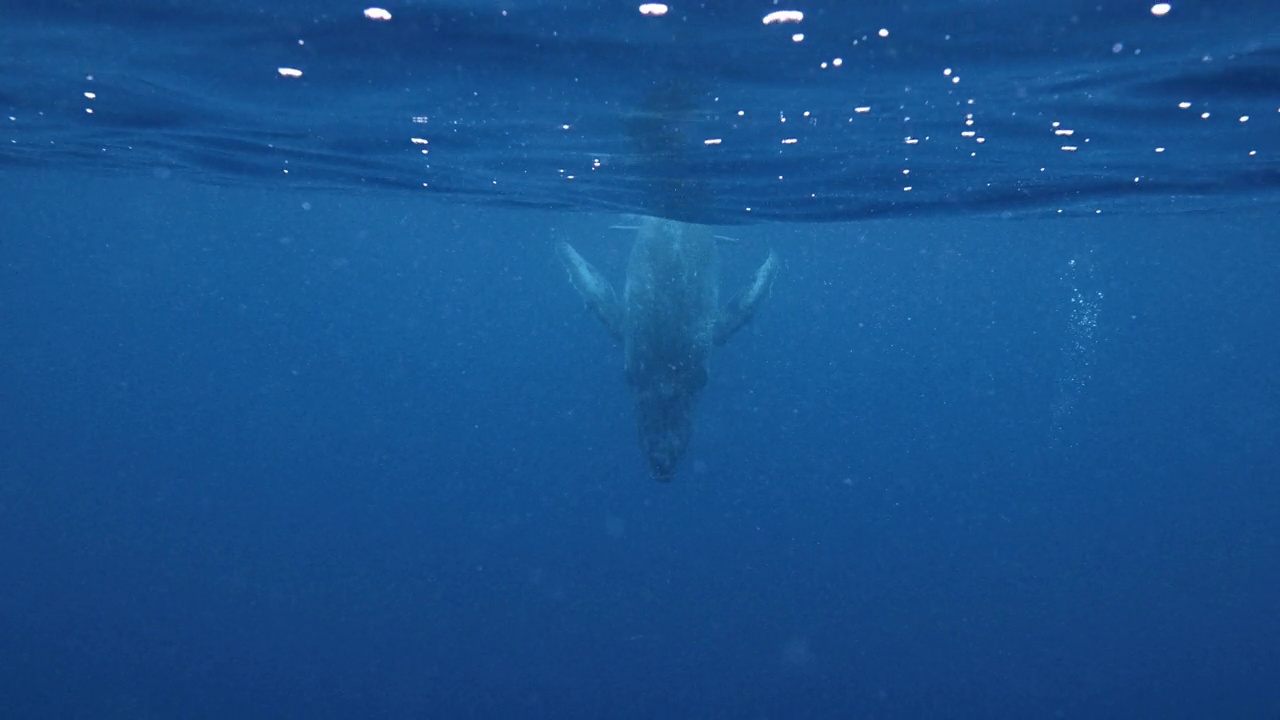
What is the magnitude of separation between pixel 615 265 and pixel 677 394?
Answer: 43.7m

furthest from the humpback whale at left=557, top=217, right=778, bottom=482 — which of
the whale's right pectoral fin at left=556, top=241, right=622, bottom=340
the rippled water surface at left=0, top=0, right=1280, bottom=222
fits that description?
the rippled water surface at left=0, top=0, right=1280, bottom=222

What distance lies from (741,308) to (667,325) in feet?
7.87

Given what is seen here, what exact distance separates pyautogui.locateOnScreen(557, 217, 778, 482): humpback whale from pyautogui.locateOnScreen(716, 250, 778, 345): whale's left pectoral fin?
0.9 inches

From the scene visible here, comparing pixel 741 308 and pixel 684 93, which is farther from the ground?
pixel 684 93

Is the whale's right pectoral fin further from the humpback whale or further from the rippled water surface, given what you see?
the rippled water surface

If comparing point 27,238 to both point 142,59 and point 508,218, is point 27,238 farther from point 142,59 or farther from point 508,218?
point 142,59

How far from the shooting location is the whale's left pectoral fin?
68.3ft

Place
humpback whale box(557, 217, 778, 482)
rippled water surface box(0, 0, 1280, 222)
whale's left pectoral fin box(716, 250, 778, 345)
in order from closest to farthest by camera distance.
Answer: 1. rippled water surface box(0, 0, 1280, 222)
2. humpback whale box(557, 217, 778, 482)
3. whale's left pectoral fin box(716, 250, 778, 345)

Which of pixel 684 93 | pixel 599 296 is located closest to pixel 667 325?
pixel 599 296

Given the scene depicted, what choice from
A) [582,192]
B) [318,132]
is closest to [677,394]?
[582,192]

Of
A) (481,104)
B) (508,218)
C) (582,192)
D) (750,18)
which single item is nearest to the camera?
(750,18)

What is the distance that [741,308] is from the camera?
2081 centimetres

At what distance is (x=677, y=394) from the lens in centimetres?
1916

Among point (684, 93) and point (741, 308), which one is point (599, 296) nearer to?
point (741, 308)
